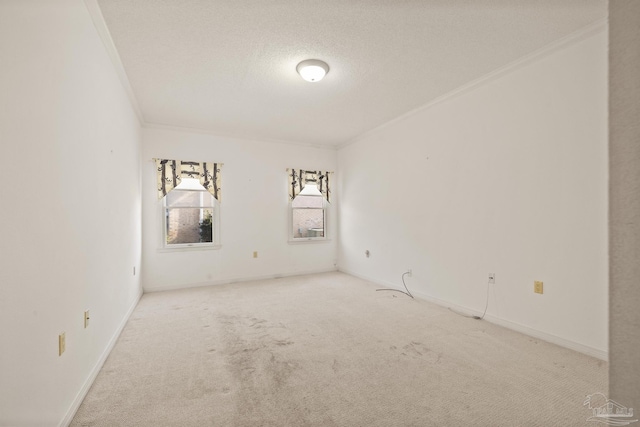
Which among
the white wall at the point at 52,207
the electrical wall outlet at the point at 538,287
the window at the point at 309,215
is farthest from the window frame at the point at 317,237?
the electrical wall outlet at the point at 538,287

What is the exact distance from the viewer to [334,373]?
220cm

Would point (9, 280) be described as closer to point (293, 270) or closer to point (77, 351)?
point (77, 351)

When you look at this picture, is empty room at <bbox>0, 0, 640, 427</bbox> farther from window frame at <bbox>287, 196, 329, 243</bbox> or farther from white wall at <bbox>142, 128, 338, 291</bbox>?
window frame at <bbox>287, 196, 329, 243</bbox>

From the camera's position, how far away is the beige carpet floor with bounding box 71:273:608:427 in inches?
69.1

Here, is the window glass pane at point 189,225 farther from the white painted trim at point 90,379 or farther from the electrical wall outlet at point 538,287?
the electrical wall outlet at point 538,287

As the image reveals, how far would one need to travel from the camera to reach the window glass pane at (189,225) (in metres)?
4.90

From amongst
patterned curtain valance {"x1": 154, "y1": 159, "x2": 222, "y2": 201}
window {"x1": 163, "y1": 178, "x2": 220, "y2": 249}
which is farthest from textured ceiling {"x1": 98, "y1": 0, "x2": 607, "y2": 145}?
window {"x1": 163, "y1": 178, "x2": 220, "y2": 249}

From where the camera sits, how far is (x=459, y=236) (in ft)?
11.8

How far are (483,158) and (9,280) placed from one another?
390 cm

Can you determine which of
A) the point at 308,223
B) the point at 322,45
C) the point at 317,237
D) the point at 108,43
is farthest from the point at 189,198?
the point at 322,45

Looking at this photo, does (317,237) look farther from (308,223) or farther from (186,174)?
(186,174)

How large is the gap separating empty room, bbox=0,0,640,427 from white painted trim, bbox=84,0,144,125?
0.07ft
